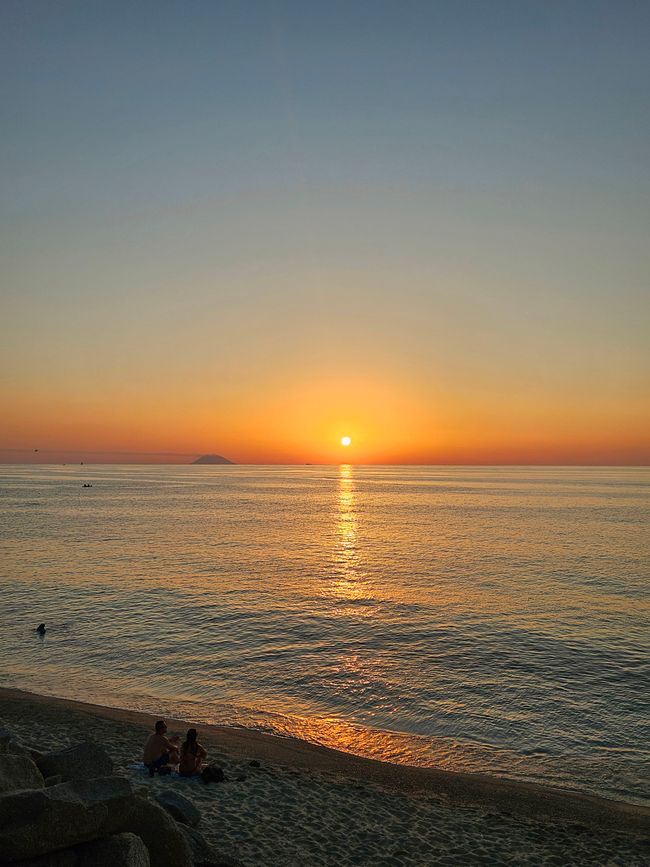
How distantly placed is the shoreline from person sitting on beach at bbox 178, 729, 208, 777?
2141 mm

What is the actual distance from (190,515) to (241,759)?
322 ft

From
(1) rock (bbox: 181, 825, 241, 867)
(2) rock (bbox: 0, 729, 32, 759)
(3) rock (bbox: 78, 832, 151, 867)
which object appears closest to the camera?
(3) rock (bbox: 78, 832, 151, 867)

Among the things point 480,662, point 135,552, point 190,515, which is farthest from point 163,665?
point 190,515

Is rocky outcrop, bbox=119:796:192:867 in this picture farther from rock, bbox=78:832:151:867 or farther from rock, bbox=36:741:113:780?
rock, bbox=36:741:113:780

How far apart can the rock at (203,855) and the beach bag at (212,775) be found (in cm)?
492

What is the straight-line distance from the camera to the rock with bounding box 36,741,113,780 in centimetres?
1250

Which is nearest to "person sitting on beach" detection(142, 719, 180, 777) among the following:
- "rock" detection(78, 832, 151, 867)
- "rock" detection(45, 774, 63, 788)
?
"rock" detection(45, 774, 63, 788)

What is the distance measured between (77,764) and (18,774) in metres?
1.55

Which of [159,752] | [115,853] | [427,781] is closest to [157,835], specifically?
[115,853]

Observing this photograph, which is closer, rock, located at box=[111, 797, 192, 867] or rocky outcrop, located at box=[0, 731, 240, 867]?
rocky outcrop, located at box=[0, 731, 240, 867]

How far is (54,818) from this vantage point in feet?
30.6

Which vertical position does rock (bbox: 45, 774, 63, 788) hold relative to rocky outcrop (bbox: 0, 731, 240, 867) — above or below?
below

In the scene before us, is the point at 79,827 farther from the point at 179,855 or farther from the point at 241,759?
the point at 241,759

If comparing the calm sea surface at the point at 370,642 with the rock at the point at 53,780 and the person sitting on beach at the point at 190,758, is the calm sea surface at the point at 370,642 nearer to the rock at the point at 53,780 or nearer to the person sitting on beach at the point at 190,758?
the person sitting on beach at the point at 190,758
